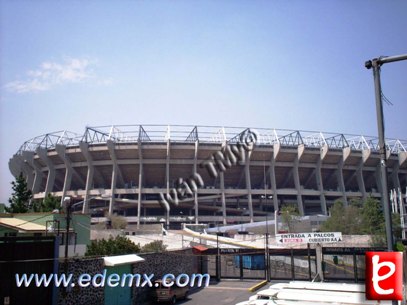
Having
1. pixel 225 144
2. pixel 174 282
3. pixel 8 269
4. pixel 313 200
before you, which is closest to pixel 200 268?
pixel 174 282

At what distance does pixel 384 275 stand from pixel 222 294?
2093 cm

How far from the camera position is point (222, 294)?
26250 millimetres

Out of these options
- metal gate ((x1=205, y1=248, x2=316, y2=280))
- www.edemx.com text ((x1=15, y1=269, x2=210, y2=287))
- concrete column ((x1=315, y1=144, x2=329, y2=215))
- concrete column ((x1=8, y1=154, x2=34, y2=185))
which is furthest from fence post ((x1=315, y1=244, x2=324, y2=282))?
concrete column ((x1=8, y1=154, x2=34, y2=185))

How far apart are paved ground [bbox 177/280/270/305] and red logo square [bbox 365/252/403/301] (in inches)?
681

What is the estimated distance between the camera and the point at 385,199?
27.6ft

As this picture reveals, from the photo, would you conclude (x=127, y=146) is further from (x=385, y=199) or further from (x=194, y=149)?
(x=385, y=199)

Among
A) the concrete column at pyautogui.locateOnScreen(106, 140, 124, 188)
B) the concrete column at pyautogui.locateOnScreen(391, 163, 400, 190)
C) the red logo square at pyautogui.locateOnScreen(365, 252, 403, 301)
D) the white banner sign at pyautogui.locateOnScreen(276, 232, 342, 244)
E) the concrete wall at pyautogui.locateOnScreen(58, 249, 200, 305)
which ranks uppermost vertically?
the concrete column at pyautogui.locateOnScreen(106, 140, 124, 188)

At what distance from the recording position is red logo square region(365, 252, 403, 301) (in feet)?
22.1

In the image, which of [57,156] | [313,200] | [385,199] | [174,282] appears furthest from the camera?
[313,200]

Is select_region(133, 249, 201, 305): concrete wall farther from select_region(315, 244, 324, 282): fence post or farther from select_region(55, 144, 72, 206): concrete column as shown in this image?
select_region(55, 144, 72, 206): concrete column

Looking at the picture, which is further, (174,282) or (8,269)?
(174,282)

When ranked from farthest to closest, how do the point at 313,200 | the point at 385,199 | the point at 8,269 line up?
the point at 313,200 → the point at 8,269 → the point at 385,199

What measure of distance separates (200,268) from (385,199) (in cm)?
2742

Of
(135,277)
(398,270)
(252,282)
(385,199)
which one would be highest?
(385,199)
